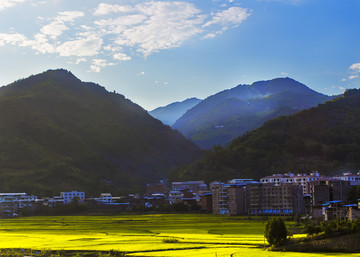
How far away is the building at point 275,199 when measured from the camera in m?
112

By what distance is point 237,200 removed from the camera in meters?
118

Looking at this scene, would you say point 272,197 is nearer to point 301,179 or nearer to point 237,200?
point 237,200

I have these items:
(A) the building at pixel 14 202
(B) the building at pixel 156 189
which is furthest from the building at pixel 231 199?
(B) the building at pixel 156 189

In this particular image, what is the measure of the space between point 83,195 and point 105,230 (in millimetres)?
71196

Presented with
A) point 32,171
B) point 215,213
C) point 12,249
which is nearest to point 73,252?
point 12,249

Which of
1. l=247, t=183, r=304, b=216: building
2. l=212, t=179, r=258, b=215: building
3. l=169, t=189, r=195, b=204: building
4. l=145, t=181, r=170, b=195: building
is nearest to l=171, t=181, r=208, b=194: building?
l=145, t=181, r=170, b=195: building

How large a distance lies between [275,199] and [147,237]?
4949 cm

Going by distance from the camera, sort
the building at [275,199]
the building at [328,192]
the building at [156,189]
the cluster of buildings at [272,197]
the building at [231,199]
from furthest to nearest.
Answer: the building at [156,189]
the building at [231,199]
the building at [275,199]
the cluster of buildings at [272,197]
the building at [328,192]

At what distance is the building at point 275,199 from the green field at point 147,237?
69.0 ft

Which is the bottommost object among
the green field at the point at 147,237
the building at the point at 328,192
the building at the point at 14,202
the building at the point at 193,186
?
the green field at the point at 147,237

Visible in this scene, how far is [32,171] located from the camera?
176500 mm

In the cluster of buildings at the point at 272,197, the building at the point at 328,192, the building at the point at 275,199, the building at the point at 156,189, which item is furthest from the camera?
the building at the point at 156,189

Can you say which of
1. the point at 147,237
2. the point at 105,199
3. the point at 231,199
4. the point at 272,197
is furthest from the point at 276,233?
the point at 105,199

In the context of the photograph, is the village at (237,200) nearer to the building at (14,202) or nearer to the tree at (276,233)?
the building at (14,202)
